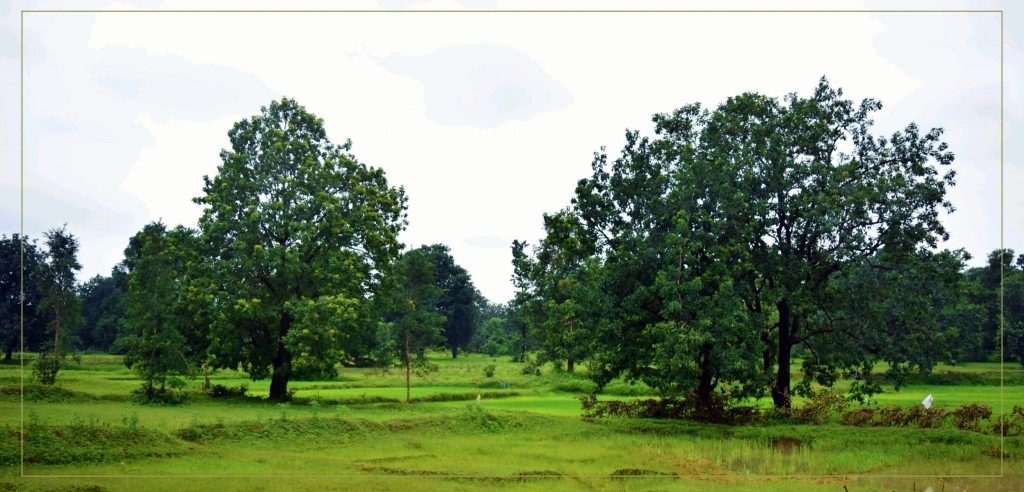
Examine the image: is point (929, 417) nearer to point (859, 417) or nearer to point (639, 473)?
point (859, 417)

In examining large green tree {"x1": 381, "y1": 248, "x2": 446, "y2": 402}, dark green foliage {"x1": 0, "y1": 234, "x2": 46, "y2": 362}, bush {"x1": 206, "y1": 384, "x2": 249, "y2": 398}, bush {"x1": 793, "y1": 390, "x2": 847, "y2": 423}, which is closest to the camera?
dark green foliage {"x1": 0, "y1": 234, "x2": 46, "y2": 362}

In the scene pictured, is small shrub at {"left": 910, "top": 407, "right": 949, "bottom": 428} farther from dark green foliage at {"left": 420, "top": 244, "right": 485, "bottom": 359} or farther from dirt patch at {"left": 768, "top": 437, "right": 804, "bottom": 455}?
dark green foliage at {"left": 420, "top": 244, "right": 485, "bottom": 359}

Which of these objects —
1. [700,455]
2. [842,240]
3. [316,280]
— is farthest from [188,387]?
[842,240]

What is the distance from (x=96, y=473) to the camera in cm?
1291

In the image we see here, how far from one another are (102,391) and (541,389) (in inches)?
541

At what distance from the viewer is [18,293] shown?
14.9 m

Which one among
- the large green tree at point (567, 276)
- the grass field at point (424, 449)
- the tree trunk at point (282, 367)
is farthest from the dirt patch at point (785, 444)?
the tree trunk at point (282, 367)

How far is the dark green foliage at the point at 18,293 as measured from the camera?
14.4 metres

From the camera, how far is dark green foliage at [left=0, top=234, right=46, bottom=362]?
14352mm

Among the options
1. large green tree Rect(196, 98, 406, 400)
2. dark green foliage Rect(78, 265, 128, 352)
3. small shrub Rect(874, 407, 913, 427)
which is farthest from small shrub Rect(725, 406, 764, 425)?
dark green foliage Rect(78, 265, 128, 352)

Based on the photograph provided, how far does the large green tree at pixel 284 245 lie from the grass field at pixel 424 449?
4.81 feet

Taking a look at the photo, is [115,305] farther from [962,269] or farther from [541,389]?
[962,269]

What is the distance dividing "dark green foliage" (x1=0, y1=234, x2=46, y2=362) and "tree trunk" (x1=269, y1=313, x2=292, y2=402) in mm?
6140

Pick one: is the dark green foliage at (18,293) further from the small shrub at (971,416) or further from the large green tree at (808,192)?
the small shrub at (971,416)
